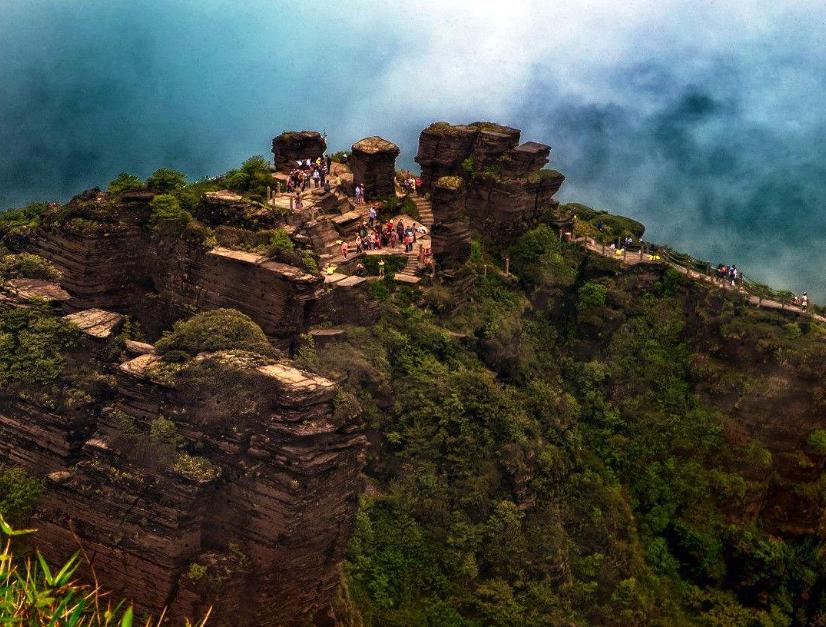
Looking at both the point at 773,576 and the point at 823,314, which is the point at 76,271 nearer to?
the point at 773,576

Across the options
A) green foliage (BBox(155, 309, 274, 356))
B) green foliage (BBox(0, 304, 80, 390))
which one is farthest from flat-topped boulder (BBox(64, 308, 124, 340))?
green foliage (BBox(155, 309, 274, 356))

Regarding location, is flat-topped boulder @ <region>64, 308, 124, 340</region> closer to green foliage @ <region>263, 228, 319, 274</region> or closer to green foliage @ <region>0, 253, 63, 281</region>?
green foliage @ <region>0, 253, 63, 281</region>

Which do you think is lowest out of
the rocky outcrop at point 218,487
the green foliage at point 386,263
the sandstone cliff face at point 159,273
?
the rocky outcrop at point 218,487

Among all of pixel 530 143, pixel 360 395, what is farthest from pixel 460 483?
pixel 530 143

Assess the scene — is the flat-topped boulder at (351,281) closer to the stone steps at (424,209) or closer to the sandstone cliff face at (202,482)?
the stone steps at (424,209)

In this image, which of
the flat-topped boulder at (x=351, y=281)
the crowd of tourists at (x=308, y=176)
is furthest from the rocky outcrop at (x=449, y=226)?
the crowd of tourists at (x=308, y=176)

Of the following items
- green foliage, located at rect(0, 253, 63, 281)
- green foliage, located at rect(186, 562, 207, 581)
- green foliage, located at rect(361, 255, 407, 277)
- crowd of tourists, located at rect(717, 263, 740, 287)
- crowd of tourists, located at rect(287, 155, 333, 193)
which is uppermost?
crowd of tourists, located at rect(717, 263, 740, 287)
